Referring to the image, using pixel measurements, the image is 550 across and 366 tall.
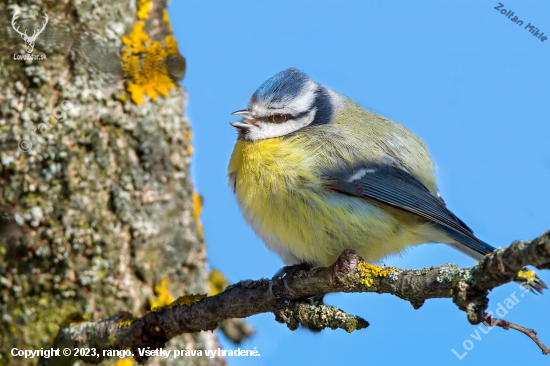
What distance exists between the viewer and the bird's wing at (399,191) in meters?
2.32

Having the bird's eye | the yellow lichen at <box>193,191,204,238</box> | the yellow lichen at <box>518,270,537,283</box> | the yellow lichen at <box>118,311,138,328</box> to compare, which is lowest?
the yellow lichen at <box>518,270,537,283</box>

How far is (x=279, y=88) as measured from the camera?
8.57 feet

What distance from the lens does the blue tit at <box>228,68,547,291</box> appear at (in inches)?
89.2

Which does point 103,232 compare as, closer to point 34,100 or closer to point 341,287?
point 34,100

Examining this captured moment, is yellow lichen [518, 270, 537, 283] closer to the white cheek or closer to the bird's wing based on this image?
the bird's wing

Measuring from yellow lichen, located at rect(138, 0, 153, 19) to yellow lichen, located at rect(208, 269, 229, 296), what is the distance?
60.4 inches

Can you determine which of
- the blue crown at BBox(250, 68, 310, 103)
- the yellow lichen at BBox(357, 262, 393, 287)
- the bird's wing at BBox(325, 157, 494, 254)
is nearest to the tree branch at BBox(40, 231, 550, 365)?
the yellow lichen at BBox(357, 262, 393, 287)

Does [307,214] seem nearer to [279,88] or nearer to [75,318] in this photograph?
[279,88]

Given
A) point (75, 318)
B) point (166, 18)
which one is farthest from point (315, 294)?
point (166, 18)

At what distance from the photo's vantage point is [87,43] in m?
2.67

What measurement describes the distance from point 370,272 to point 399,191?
0.68m

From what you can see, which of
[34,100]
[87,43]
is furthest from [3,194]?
[87,43]

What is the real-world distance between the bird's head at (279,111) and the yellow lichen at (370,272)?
957 mm

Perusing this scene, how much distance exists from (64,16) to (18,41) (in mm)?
254
